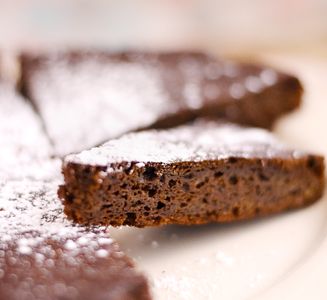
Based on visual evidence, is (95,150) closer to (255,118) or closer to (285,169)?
(285,169)

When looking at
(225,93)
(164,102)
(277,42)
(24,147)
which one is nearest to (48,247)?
(24,147)

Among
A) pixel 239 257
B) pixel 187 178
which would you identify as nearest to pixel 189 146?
pixel 187 178

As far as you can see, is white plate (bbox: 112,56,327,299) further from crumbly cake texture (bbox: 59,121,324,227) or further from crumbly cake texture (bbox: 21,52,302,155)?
crumbly cake texture (bbox: 21,52,302,155)

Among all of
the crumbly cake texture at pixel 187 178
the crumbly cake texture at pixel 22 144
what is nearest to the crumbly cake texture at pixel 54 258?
the crumbly cake texture at pixel 187 178

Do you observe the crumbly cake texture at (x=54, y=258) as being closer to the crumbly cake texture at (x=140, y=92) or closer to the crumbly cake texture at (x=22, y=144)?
the crumbly cake texture at (x=22, y=144)

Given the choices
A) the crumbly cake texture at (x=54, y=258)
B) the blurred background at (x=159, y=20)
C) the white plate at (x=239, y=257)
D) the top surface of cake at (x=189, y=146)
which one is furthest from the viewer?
the blurred background at (x=159, y=20)

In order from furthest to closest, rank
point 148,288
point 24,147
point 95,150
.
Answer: point 24,147 → point 95,150 → point 148,288

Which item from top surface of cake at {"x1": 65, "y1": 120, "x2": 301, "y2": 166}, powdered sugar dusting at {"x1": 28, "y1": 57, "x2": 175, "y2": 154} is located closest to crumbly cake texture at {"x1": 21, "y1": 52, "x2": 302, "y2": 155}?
powdered sugar dusting at {"x1": 28, "y1": 57, "x2": 175, "y2": 154}
